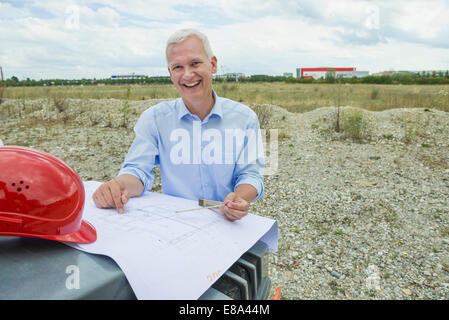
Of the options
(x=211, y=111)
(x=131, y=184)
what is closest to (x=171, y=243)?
(x=131, y=184)

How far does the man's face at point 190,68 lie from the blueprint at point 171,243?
2.52ft

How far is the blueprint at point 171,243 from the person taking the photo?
852 millimetres

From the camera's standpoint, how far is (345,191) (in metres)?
4.70

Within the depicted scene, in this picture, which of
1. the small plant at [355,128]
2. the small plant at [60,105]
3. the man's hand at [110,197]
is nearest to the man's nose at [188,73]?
the man's hand at [110,197]

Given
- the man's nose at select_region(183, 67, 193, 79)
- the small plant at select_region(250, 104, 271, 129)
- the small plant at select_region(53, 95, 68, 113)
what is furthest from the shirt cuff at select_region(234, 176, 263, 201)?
the small plant at select_region(53, 95, 68, 113)

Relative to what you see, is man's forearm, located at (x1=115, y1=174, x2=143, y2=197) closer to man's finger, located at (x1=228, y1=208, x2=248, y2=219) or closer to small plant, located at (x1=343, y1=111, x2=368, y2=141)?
man's finger, located at (x1=228, y1=208, x2=248, y2=219)

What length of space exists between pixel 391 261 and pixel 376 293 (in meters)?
0.57

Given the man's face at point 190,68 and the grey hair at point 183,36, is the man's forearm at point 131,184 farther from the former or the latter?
the grey hair at point 183,36

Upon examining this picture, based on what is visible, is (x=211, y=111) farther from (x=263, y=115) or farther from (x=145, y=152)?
(x=263, y=115)

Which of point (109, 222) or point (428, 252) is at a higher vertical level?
point (109, 222)

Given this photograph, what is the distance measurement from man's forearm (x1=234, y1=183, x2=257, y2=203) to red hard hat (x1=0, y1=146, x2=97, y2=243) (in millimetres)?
886

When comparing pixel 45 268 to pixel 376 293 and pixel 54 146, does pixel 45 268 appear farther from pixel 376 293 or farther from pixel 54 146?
pixel 54 146

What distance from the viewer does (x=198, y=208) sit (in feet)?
4.39
